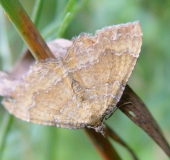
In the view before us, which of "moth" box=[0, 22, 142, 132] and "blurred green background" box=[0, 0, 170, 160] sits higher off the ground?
"moth" box=[0, 22, 142, 132]

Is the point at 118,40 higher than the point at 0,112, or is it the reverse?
the point at 118,40

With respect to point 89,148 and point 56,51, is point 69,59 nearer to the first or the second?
point 56,51

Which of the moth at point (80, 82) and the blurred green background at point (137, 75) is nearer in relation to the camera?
the moth at point (80, 82)

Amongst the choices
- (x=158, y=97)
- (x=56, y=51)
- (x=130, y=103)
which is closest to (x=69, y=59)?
(x=56, y=51)

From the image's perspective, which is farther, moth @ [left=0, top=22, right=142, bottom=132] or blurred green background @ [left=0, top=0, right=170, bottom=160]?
blurred green background @ [left=0, top=0, right=170, bottom=160]

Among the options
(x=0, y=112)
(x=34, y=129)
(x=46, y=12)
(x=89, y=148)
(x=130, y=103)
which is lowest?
(x=89, y=148)

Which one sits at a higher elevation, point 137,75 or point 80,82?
point 80,82

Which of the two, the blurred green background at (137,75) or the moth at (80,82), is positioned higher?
the moth at (80,82)

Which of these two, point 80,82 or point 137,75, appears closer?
point 80,82
